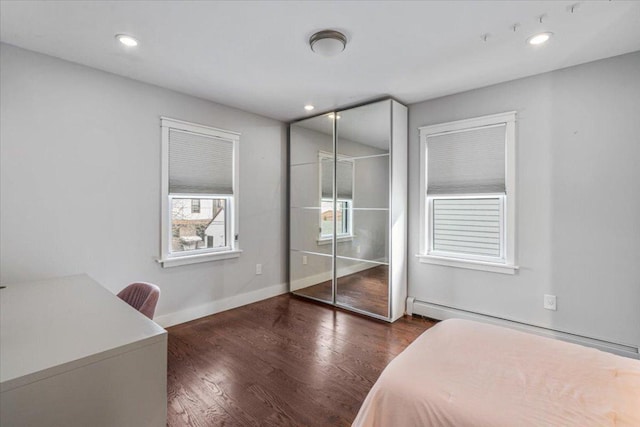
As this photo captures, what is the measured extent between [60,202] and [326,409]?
2.68m

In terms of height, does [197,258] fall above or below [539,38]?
below

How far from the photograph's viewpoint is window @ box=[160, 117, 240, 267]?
3188 millimetres

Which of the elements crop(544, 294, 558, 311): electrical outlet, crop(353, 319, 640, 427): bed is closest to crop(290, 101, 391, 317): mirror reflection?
crop(544, 294, 558, 311): electrical outlet

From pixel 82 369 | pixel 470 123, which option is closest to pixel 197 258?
pixel 82 369

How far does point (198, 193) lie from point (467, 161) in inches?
118

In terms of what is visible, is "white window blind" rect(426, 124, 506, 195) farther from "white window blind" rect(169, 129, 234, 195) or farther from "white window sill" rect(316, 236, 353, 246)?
"white window blind" rect(169, 129, 234, 195)

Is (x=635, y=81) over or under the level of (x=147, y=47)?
under

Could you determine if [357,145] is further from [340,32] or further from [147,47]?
[147,47]

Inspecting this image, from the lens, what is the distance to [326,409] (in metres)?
1.95

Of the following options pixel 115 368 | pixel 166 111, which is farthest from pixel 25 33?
pixel 115 368

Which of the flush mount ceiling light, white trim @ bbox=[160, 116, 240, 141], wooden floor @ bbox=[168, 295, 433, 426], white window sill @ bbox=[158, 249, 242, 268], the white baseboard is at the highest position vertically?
the flush mount ceiling light

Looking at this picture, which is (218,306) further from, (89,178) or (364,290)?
(89,178)

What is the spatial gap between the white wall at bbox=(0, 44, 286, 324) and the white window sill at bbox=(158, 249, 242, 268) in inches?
3.2

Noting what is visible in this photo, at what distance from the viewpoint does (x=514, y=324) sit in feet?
9.62
